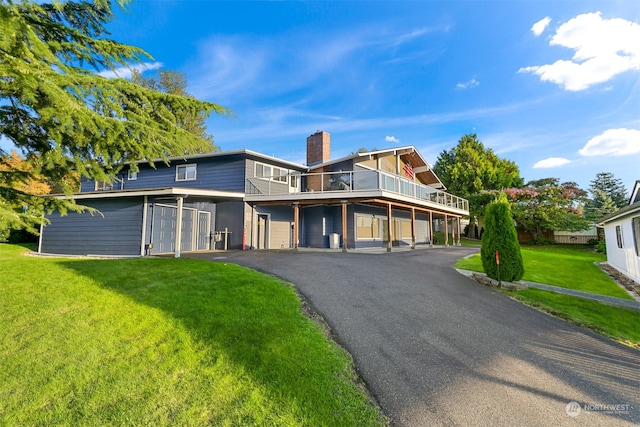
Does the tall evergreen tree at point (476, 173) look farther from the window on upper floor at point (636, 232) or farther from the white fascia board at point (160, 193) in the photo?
the white fascia board at point (160, 193)

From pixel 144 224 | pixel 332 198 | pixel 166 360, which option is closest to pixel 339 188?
pixel 332 198

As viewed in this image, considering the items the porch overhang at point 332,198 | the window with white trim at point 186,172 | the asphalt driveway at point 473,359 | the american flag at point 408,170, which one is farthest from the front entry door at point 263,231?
the american flag at point 408,170

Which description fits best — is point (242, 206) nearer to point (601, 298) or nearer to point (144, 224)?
point (144, 224)

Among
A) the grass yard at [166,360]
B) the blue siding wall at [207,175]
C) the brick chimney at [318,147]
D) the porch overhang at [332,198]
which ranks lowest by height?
the grass yard at [166,360]

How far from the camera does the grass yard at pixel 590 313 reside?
209 inches

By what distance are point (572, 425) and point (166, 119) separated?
6580 millimetres

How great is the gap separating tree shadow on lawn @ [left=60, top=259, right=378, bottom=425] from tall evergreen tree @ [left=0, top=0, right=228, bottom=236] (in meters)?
2.28

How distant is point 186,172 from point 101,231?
17.3 ft

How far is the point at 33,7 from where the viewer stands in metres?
4.32

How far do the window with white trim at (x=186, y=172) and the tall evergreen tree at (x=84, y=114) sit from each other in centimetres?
1167

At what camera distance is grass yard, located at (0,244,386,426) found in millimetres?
2576

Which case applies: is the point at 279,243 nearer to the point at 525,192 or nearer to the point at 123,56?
the point at 123,56

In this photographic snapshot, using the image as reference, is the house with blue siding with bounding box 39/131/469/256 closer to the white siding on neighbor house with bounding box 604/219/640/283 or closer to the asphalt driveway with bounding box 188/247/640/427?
the asphalt driveway with bounding box 188/247/640/427

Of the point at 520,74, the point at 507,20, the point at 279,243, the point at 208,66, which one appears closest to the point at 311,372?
the point at 279,243
